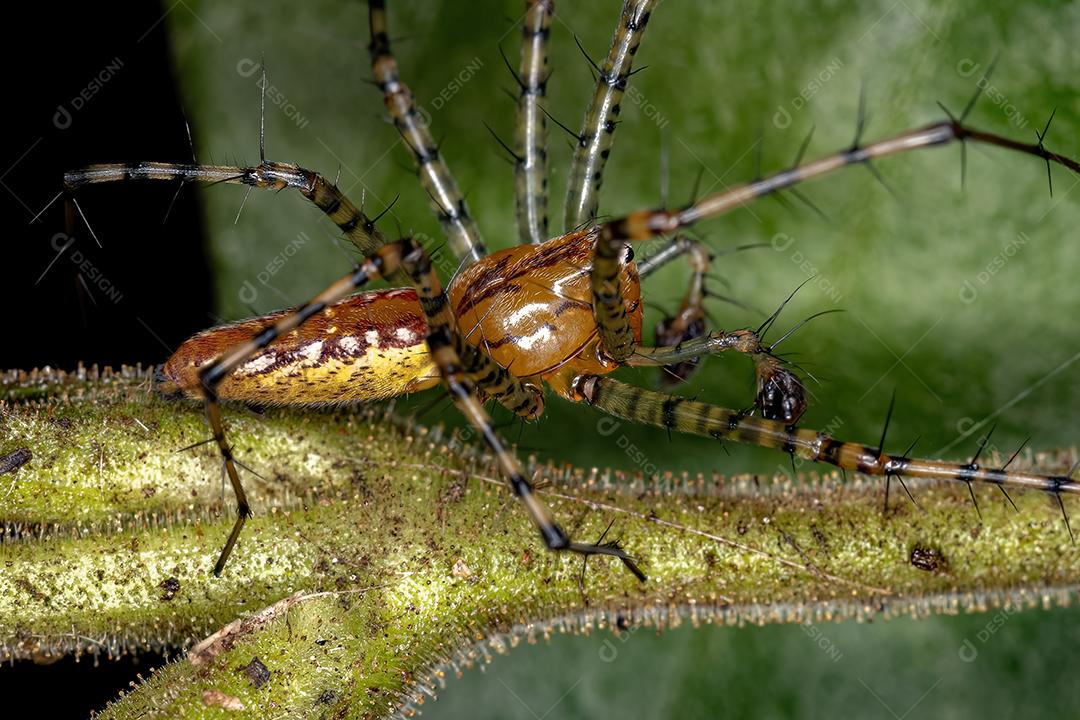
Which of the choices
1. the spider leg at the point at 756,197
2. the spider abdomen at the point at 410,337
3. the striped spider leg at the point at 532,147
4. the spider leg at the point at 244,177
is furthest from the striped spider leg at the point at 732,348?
the spider leg at the point at 244,177

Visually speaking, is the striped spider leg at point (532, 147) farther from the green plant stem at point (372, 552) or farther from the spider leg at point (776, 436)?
the green plant stem at point (372, 552)

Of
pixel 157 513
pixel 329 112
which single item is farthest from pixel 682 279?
pixel 157 513

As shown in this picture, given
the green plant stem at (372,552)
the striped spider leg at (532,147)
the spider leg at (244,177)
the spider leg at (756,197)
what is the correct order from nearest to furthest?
the green plant stem at (372,552)
the spider leg at (756,197)
the spider leg at (244,177)
the striped spider leg at (532,147)

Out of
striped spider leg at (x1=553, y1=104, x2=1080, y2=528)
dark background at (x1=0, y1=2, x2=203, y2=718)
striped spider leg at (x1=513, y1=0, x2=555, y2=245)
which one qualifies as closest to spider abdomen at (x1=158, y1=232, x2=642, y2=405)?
striped spider leg at (x1=553, y1=104, x2=1080, y2=528)

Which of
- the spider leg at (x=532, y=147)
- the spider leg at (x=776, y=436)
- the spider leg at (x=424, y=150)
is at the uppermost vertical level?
the spider leg at (x=532, y=147)

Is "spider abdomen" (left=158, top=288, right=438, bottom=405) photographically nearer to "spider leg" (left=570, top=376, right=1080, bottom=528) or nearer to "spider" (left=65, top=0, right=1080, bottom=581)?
"spider" (left=65, top=0, right=1080, bottom=581)

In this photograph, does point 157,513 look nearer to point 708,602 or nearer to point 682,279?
point 708,602
